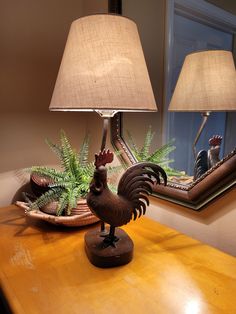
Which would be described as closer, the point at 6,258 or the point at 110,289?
the point at 110,289

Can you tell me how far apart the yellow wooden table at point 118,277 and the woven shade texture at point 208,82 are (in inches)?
18.0

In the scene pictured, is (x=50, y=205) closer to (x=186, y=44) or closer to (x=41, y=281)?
(x=41, y=281)

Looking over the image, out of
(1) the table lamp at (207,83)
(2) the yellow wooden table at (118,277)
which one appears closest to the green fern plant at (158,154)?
(1) the table lamp at (207,83)

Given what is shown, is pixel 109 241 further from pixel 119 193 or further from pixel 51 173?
pixel 51 173

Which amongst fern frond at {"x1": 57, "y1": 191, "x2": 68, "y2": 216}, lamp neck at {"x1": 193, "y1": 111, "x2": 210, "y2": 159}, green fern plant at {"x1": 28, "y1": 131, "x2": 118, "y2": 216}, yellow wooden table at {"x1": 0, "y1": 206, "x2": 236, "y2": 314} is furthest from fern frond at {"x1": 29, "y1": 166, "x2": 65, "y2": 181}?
lamp neck at {"x1": 193, "y1": 111, "x2": 210, "y2": 159}

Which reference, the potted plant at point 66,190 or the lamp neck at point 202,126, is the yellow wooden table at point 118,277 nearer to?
the potted plant at point 66,190

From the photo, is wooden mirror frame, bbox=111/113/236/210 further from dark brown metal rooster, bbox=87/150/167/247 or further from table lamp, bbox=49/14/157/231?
table lamp, bbox=49/14/157/231

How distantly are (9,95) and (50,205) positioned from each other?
0.58 meters

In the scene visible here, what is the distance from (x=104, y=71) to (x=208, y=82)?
1.19ft

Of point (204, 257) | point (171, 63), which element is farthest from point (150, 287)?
point (171, 63)

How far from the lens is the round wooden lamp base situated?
70cm

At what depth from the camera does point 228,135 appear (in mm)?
776

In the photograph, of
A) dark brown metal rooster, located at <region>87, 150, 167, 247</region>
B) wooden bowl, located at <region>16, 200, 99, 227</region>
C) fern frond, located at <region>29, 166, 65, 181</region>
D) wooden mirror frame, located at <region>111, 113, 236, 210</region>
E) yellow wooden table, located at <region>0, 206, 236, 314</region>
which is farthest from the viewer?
fern frond, located at <region>29, 166, 65, 181</region>

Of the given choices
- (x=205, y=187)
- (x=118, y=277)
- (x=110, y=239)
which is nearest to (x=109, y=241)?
(x=110, y=239)
